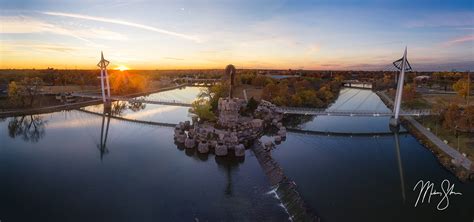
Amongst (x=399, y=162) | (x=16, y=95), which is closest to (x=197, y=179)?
(x=399, y=162)

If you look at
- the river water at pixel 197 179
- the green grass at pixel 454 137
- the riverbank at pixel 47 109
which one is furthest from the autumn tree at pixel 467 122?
the riverbank at pixel 47 109

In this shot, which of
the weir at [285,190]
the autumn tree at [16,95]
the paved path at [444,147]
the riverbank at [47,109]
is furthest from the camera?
the autumn tree at [16,95]

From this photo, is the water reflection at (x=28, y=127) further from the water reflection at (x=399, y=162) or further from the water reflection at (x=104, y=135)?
the water reflection at (x=399, y=162)

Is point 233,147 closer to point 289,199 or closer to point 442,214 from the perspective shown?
point 289,199

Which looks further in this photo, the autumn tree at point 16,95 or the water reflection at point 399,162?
the autumn tree at point 16,95

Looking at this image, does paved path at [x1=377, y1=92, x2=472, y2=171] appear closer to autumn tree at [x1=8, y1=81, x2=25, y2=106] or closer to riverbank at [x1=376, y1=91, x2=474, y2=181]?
riverbank at [x1=376, y1=91, x2=474, y2=181]

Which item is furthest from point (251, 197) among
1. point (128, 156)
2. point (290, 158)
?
point (128, 156)
